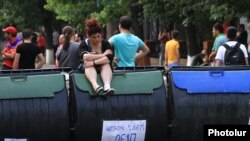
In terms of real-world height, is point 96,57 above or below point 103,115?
above

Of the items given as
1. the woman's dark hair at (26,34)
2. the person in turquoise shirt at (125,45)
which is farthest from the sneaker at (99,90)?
the woman's dark hair at (26,34)

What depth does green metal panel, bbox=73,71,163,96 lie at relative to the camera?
29.7 ft

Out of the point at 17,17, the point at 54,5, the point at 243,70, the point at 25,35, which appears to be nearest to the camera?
the point at 243,70

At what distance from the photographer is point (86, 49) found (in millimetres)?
9727

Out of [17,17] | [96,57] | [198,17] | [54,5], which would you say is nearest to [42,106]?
[96,57]

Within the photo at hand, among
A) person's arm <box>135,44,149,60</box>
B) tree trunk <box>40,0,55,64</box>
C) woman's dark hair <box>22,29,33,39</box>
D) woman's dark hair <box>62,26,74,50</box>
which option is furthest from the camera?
tree trunk <box>40,0,55,64</box>

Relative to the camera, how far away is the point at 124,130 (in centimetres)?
905

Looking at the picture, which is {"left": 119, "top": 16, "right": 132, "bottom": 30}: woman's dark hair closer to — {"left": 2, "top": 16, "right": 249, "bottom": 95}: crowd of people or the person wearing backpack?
{"left": 2, "top": 16, "right": 249, "bottom": 95}: crowd of people

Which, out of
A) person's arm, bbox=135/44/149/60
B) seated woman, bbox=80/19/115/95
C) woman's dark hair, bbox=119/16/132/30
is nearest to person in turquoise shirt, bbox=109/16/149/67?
woman's dark hair, bbox=119/16/132/30

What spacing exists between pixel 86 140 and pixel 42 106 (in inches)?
24.9

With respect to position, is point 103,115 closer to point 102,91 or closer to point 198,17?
point 102,91

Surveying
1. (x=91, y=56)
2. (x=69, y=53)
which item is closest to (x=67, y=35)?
(x=69, y=53)

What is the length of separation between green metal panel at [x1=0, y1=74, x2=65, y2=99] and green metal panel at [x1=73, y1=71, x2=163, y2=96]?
26 centimetres

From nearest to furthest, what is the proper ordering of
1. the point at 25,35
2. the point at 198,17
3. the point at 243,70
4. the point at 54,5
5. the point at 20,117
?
the point at 20,117 → the point at 243,70 → the point at 25,35 → the point at 198,17 → the point at 54,5
